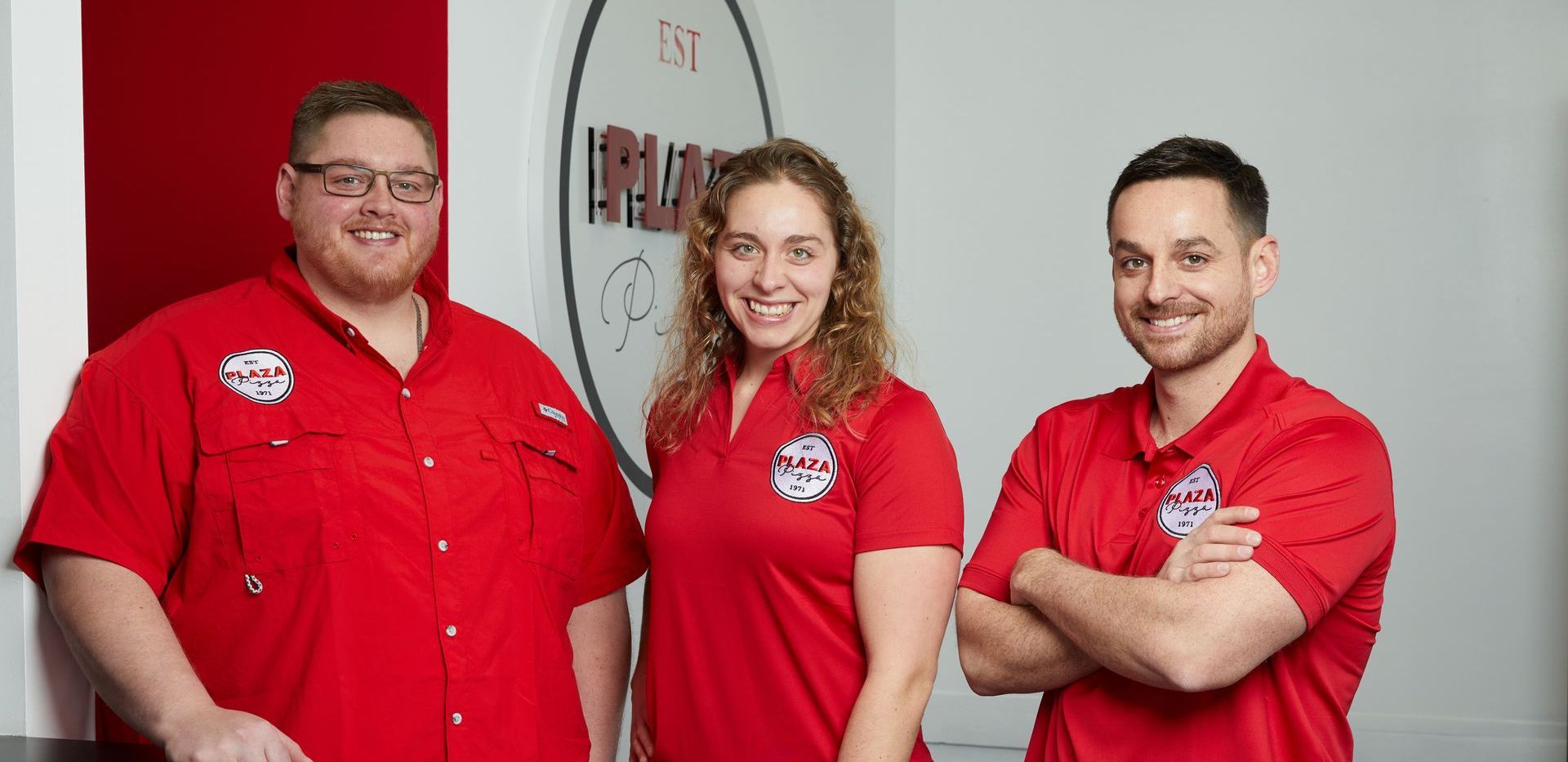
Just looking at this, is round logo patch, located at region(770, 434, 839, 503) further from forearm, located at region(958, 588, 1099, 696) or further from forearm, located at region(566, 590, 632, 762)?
forearm, located at region(566, 590, 632, 762)

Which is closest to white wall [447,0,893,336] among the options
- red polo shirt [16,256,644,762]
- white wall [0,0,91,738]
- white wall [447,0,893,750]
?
white wall [447,0,893,750]

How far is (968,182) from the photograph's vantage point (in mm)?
5008

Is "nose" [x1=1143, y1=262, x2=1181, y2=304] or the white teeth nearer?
"nose" [x1=1143, y1=262, x2=1181, y2=304]

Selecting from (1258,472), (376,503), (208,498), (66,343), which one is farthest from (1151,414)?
(66,343)

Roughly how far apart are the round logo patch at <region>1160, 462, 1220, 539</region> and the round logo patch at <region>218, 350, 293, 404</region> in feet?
3.75

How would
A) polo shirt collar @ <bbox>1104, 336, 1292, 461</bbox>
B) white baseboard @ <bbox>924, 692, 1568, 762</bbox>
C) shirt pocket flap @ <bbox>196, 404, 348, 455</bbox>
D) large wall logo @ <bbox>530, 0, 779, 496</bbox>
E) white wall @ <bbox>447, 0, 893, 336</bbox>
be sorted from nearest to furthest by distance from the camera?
shirt pocket flap @ <bbox>196, 404, 348, 455</bbox>, polo shirt collar @ <bbox>1104, 336, 1292, 461</bbox>, white wall @ <bbox>447, 0, 893, 336</bbox>, large wall logo @ <bbox>530, 0, 779, 496</bbox>, white baseboard @ <bbox>924, 692, 1568, 762</bbox>

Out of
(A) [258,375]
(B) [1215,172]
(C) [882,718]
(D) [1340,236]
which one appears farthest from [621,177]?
(D) [1340,236]

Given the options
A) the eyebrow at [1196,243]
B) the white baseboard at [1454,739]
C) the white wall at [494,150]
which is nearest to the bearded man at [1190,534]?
the eyebrow at [1196,243]

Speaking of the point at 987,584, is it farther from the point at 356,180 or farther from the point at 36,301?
the point at 36,301

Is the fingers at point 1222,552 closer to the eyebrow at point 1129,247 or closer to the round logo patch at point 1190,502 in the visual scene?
the round logo patch at point 1190,502

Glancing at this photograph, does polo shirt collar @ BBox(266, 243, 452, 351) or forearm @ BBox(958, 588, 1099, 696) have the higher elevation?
polo shirt collar @ BBox(266, 243, 452, 351)

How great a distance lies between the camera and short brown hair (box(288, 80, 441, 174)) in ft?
6.18

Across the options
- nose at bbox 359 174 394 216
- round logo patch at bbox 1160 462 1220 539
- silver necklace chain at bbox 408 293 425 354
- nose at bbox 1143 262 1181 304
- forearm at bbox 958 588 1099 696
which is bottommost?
forearm at bbox 958 588 1099 696

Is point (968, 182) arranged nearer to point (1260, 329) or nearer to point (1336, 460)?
point (1260, 329)
